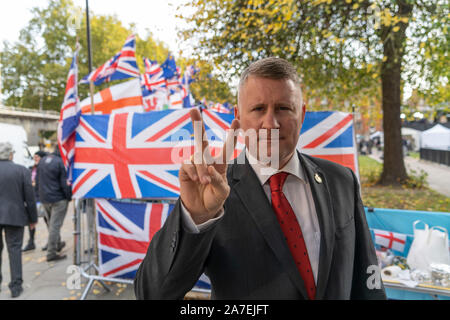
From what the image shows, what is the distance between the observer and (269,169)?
1302 millimetres

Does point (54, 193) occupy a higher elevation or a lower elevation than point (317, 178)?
lower

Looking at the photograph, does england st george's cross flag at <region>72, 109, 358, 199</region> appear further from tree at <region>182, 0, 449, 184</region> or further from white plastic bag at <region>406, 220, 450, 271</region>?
tree at <region>182, 0, 449, 184</region>

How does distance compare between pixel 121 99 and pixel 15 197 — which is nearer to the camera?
pixel 15 197

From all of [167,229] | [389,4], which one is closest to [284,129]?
[167,229]

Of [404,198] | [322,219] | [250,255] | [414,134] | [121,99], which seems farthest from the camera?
[414,134]

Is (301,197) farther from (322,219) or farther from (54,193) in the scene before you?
(54,193)

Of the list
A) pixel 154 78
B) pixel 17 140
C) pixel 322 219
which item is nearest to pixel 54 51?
pixel 17 140

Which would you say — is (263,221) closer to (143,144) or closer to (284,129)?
(284,129)

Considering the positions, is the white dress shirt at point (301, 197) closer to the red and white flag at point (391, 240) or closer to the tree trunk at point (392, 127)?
the red and white flag at point (391, 240)

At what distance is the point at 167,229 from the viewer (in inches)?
41.3

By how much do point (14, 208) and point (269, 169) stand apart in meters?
4.71

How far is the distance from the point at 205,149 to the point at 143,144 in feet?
10.1

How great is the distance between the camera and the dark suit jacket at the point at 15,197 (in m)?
4.39

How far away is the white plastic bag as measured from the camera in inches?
125
